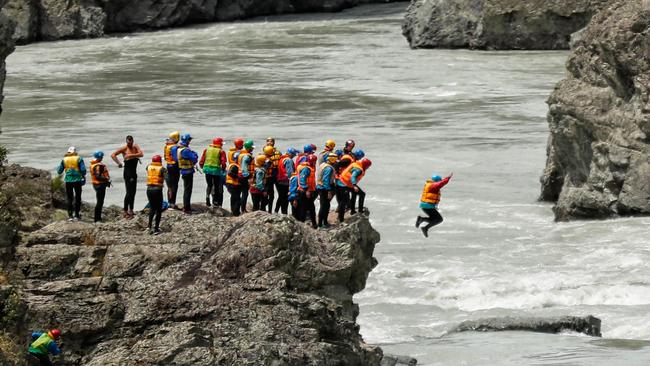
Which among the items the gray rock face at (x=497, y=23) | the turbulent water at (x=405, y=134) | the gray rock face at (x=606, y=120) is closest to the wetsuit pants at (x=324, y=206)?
the turbulent water at (x=405, y=134)

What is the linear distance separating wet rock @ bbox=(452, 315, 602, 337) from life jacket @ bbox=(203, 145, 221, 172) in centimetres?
692

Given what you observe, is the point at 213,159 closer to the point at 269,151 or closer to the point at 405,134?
the point at 269,151

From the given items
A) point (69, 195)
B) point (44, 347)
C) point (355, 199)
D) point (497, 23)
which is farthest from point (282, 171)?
point (497, 23)

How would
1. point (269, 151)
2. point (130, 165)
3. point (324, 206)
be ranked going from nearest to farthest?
point (324, 206), point (269, 151), point (130, 165)

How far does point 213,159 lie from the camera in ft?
86.1

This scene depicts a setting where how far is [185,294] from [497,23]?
201 feet

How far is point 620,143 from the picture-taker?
37.8m

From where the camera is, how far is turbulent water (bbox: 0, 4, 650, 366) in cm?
3089

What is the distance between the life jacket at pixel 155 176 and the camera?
2323cm

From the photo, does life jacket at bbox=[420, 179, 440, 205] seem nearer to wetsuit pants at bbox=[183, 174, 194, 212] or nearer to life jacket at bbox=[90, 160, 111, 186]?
wetsuit pants at bbox=[183, 174, 194, 212]

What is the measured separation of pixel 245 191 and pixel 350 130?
2899 cm

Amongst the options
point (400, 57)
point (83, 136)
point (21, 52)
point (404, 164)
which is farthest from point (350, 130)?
point (21, 52)

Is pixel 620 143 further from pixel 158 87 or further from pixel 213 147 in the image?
pixel 158 87

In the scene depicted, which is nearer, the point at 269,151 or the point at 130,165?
the point at 269,151
